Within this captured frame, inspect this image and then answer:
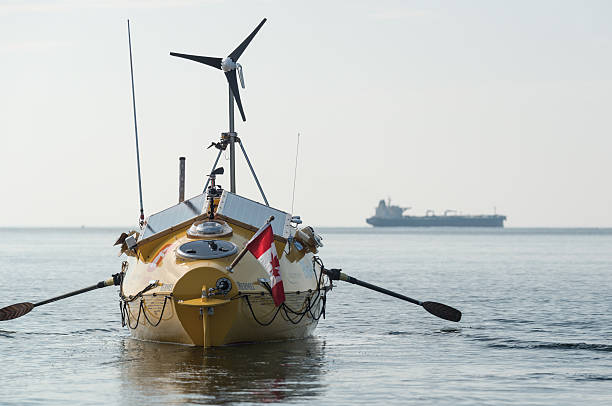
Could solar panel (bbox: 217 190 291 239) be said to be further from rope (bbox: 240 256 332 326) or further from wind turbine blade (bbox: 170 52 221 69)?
wind turbine blade (bbox: 170 52 221 69)

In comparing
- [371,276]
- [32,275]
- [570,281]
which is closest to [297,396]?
[570,281]

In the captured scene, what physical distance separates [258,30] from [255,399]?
606 inches

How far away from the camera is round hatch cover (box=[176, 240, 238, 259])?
25.2 metres

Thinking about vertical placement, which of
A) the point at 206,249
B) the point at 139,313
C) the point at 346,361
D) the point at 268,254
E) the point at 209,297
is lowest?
the point at 346,361

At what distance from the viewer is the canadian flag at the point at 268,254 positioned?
2480 cm

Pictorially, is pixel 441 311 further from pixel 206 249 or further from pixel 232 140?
pixel 206 249

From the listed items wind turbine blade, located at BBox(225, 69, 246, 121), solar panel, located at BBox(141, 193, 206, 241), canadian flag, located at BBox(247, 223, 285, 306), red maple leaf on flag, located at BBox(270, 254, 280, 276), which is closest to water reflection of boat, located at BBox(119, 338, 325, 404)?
canadian flag, located at BBox(247, 223, 285, 306)

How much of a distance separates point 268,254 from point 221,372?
322cm

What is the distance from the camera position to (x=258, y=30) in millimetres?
32438

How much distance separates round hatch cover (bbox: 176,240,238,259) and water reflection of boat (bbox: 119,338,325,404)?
7.86ft

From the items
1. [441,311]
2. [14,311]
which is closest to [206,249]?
[14,311]

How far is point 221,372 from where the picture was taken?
2320cm

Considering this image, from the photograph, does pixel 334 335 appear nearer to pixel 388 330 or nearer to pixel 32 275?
pixel 388 330

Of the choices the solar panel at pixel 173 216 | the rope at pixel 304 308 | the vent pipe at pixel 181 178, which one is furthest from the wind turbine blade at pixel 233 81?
the rope at pixel 304 308
